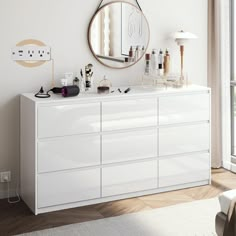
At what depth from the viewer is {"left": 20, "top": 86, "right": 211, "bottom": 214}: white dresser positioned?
449 cm

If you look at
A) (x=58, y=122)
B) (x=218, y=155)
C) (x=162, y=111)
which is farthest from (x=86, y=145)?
(x=218, y=155)

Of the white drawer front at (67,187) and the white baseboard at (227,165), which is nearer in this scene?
the white drawer front at (67,187)

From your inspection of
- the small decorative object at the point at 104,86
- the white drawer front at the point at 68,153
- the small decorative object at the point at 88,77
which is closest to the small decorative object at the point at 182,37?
the small decorative object at the point at 104,86

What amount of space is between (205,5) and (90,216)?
8.02ft

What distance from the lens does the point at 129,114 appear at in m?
4.79

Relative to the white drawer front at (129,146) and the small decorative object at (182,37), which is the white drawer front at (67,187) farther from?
the small decorative object at (182,37)

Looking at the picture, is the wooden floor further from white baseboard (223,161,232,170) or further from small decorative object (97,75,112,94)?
small decorative object (97,75,112,94)

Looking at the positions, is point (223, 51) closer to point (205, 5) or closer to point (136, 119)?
point (205, 5)

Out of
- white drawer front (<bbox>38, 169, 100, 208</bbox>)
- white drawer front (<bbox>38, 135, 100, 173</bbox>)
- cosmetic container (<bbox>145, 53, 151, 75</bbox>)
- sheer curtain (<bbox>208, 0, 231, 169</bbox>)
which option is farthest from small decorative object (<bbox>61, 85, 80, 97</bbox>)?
sheer curtain (<bbox>208, 0, 231, 169</bbox>)

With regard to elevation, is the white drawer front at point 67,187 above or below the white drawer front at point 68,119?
below

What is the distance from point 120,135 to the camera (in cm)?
477

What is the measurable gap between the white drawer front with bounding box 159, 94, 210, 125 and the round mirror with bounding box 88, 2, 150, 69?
0.57 meters

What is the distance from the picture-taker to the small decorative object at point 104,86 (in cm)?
477

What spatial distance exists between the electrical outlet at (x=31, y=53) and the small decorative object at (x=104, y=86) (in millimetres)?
528
